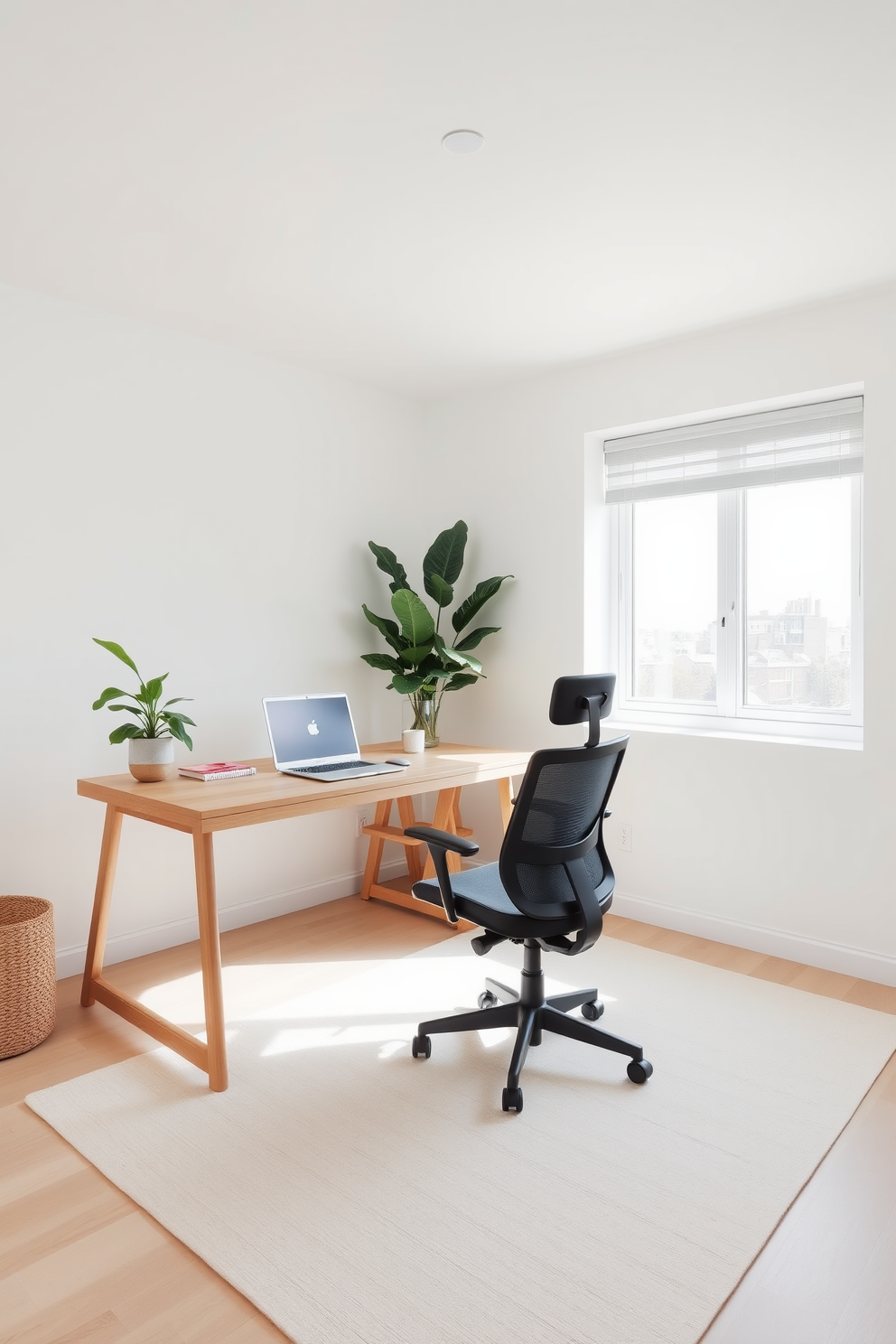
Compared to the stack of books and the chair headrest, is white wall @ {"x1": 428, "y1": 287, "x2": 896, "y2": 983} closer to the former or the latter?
the chair headrest

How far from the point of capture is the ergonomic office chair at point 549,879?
2256mm

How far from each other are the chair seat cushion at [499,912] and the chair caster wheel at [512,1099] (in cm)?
40

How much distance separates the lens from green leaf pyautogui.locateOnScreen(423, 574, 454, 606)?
417 centimetres

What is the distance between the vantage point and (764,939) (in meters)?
3.45

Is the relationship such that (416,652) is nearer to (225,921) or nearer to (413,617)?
(413,617)

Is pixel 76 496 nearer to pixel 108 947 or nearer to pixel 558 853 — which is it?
pixel 108 947

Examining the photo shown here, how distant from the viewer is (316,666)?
409 centimetres

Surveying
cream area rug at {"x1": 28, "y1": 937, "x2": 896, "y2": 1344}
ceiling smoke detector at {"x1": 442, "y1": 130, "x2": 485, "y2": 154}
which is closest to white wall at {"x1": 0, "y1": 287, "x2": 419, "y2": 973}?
cream area rug at {"x1": 28, "y1": 937, "x2": 896, "y2": 1344}

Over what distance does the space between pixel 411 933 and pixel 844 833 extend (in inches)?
70.8

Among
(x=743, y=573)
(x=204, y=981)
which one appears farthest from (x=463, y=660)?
(x=204, y=981)

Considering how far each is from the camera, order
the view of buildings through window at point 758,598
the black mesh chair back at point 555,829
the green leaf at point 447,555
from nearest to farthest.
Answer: the black mesh chair back at point 555,829 < the view of buildings through window at point 758,598 < the green leaf at point 447,555

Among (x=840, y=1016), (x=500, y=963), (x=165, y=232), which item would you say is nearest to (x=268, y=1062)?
(x=500, y=963)

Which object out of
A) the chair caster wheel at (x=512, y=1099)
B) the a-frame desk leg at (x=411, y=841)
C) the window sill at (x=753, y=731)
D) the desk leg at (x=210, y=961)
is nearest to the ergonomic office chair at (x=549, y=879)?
the chair caster wheel at (x=512, y=1099)

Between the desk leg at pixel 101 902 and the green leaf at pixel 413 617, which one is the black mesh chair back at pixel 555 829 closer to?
the desk leg at pixel 101 902
